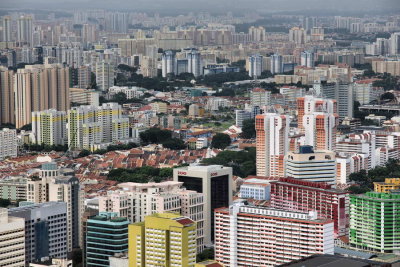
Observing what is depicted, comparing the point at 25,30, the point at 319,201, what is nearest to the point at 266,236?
the point at 319,201

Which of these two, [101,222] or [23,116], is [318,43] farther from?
[101,222]

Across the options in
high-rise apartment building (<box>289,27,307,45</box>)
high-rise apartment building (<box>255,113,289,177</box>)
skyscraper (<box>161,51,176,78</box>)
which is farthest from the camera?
high-rise apartment building (<box>289,27,307,45</box>)

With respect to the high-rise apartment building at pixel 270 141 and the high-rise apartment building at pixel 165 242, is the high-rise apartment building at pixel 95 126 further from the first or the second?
the high-rise apartment building at pixel 165 242

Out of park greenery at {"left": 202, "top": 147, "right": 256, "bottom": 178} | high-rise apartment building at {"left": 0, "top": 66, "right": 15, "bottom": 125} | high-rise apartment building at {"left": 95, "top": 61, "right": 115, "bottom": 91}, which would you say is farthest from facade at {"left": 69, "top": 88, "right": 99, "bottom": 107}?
park greenery at {"left": 202, "top": 147, "right": 256, "bottom": 178}

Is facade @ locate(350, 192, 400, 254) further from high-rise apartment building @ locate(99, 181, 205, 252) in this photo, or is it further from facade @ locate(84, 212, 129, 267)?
facade @ locate(84, 212, 129, 267)

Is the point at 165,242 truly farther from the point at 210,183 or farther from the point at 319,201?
the point at 319,201

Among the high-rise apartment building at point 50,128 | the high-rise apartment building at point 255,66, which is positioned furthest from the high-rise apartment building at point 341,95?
the high-rise apartment building at point 255,66
